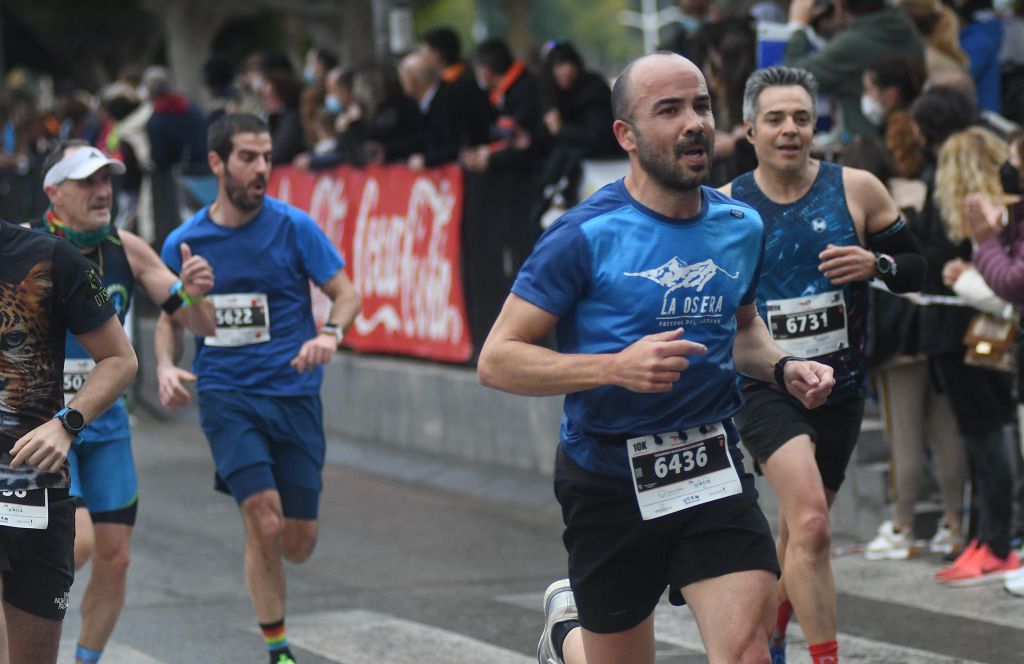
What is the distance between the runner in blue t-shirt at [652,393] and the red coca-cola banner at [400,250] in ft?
24.7

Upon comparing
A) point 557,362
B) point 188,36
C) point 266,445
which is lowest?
point 266,445

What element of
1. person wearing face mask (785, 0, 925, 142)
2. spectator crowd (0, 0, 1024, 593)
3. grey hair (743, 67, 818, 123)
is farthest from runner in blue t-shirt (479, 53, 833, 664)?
person wearing face mask (785, 0, 925, 142)

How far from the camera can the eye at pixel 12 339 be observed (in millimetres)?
5008

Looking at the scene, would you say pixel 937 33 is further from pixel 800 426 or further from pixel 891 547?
pixel 800 426

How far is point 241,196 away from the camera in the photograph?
732cm

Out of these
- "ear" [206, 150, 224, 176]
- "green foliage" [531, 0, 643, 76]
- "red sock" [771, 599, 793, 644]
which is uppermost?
"green foliage" [531, 0, 643, 76]

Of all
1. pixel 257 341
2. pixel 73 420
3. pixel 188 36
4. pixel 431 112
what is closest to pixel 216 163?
pixel 257 341

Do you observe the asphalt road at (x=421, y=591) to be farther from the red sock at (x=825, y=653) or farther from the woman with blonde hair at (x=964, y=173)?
the woman with blonde hair at (x=964, y=173)

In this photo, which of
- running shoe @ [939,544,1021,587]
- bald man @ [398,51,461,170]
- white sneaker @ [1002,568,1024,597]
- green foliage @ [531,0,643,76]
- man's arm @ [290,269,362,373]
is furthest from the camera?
green foliage @ [531,0,643,76]

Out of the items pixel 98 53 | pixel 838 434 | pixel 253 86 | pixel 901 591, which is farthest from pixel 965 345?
pixel 98 53

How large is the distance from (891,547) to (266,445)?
3.35 meters

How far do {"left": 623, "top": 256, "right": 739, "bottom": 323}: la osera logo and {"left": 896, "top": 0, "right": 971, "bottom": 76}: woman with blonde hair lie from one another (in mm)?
5674

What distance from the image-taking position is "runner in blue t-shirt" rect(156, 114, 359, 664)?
23.5ft

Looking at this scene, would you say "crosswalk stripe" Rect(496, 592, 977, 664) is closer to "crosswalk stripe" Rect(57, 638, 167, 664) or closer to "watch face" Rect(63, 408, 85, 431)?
"crosswalk stripe" Rect(57, 638, 167, 664)
